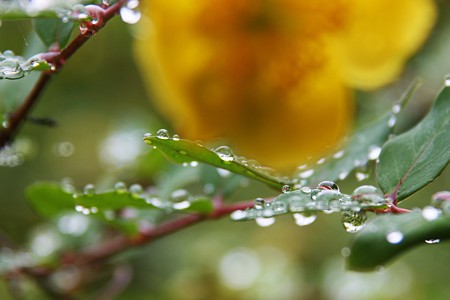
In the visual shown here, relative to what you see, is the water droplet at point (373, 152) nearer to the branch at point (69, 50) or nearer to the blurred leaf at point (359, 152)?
the blurred leaf at point (359, 152)

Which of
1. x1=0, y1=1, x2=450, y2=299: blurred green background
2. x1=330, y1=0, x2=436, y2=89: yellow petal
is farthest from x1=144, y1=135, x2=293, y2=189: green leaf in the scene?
x1=330, y1=0, x2=436, y2=89: yellow petal

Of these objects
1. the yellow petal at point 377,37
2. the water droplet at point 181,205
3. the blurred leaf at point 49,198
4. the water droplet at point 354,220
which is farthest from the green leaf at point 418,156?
the yellow petal at point 377,37

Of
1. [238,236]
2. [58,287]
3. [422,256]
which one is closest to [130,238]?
[58,287]

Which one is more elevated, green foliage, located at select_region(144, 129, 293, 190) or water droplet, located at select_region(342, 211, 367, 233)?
green foliage, located at select_region(144, 129, 293, 190)

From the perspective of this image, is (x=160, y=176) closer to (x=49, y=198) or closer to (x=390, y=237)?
(x=49, y=198)

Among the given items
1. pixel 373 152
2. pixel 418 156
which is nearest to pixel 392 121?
pixel 373 152

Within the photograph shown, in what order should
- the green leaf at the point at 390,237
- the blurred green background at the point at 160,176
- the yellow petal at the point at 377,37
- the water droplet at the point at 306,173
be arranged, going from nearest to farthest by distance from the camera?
the green leaf at the point at 390,237, the water droplet at the point at 306,173, the yellow petal at the point at 377,37, the blurred green background at the point at 160,176

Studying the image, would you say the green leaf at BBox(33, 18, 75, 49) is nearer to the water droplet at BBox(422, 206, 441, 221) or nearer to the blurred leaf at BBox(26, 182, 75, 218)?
the blurred leaf at BBox(26, 182, 75, 218)
